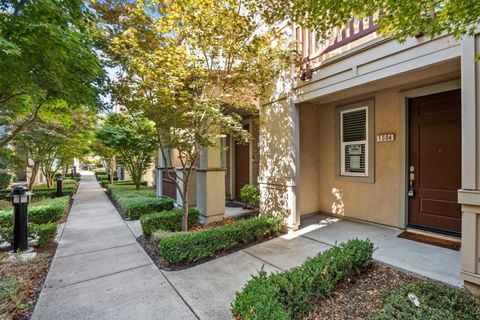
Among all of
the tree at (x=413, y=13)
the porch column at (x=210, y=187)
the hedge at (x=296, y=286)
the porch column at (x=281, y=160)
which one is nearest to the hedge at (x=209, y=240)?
the porch column at (x=281, y=160)

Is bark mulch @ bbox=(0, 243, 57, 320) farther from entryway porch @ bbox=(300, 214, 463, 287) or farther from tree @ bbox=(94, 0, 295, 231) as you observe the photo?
entryway porch @ bbox=(300, 214, 463, 287)

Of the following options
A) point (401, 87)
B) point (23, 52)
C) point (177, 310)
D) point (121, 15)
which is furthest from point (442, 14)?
point (121, 15)

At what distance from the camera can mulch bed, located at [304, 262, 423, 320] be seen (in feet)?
7.25

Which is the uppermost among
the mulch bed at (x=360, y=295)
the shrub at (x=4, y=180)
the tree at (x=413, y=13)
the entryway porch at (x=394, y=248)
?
the tree at (x=413, y=13)

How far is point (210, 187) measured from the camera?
5855 mm

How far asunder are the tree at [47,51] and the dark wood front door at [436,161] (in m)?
5.80

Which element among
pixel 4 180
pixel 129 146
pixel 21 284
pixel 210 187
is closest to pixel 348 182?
pixel 210 187

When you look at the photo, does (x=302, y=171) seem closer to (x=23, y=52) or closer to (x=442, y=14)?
(x=442, y=14)

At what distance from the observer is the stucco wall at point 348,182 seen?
4637mm

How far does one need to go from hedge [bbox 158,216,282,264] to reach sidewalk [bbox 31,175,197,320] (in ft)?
1.13

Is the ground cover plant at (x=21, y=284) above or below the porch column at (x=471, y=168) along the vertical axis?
below

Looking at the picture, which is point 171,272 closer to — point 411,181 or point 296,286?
point 296,286

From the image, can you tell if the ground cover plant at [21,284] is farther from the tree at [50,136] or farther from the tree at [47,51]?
the tree at [50,136]

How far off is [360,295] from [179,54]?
4.37 meters
